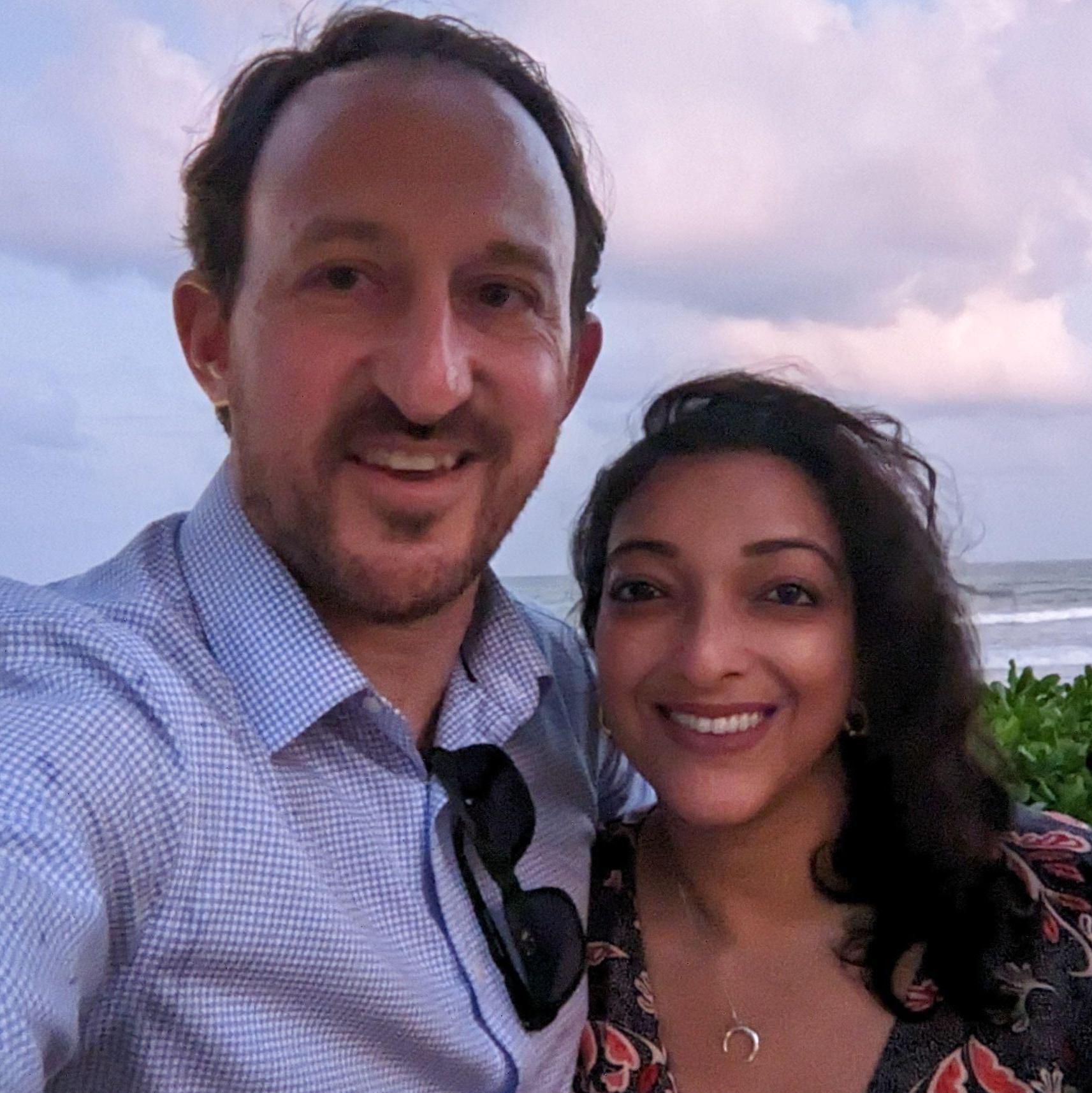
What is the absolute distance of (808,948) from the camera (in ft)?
7.02

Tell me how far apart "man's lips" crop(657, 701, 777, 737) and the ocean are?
603 centimetres

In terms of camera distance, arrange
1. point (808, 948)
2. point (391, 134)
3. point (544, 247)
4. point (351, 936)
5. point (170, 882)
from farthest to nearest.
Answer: point (808, 948), point (544, 247), point (391, 134), point (351, 936), point (170, 882)

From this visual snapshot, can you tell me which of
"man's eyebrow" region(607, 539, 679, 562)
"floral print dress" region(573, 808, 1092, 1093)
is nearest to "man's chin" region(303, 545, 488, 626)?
"man's eyebrow" region(607, 539, 679, 562)

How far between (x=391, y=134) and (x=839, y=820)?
1.47 metres

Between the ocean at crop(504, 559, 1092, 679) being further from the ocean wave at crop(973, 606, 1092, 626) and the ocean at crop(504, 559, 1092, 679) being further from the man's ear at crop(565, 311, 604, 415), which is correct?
the man's ear at crop(565, 311, 604, 415)

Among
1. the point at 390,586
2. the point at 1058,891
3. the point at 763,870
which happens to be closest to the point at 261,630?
the point at 390,586

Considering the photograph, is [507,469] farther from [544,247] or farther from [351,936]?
[351,936]

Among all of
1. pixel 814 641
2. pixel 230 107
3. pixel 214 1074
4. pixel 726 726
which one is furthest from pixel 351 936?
pixel 230 107

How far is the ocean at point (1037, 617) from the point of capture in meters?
15.1

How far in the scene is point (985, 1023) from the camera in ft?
6.28

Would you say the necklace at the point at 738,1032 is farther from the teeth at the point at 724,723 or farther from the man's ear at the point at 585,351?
the man's ear at the point at 585,351

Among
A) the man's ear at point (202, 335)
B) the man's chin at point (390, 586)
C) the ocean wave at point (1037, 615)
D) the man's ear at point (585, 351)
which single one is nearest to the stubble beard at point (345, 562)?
the man's chin at point (390, 586)

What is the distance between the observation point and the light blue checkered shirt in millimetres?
1233

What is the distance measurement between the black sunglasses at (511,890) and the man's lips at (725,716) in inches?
12.4
